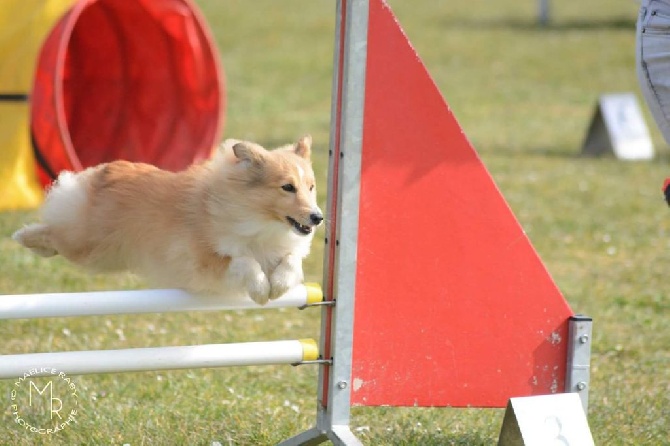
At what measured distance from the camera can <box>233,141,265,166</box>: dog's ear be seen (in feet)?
11.5

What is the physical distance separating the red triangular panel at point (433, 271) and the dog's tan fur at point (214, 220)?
0.24 m

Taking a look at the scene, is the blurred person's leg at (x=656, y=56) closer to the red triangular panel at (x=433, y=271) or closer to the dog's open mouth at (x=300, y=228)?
the red triangular panel at (x=433, y=271)

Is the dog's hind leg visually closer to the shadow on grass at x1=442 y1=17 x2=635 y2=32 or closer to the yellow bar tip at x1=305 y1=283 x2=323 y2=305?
the yellow bar tip at x1=305 y1=283 x2=323 y2=305

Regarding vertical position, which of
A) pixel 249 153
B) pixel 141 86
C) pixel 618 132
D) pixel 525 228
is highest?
pixel 249 153

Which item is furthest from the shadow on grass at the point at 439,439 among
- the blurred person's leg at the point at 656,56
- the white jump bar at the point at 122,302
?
the blurred person's leg at the point at 656,56

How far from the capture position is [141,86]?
8.85 m

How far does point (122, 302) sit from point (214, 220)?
1.31 ft

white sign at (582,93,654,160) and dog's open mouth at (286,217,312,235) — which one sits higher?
dog's open mouth at (286,217,312,235)

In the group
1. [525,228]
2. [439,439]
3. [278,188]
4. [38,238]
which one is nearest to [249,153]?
[278,188]

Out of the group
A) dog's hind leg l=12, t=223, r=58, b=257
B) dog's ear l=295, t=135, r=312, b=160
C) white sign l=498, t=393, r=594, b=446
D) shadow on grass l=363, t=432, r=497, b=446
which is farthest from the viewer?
dog's hind leg l=12, t=223, r=58, b=257

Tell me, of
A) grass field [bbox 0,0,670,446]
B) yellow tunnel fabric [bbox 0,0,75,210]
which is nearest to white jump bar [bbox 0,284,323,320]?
grass field [bbox 0,0,670,446]

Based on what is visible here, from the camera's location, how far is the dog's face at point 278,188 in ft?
11.3

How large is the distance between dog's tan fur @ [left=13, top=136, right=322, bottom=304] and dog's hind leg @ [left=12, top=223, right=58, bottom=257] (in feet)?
0.74

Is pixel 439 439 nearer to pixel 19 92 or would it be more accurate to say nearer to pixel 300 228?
pixel 300 228
